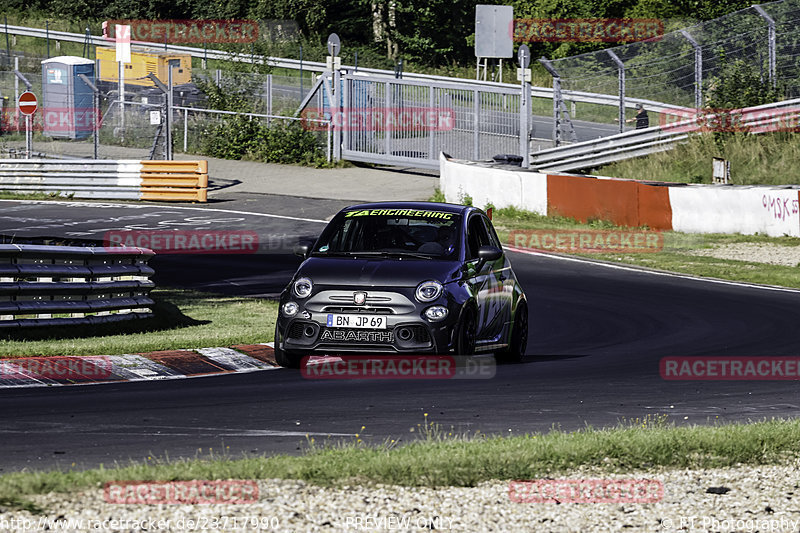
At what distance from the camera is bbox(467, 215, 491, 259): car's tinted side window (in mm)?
12172

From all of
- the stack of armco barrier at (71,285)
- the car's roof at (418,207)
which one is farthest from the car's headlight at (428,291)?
the stack of armco barrier at (71,285)

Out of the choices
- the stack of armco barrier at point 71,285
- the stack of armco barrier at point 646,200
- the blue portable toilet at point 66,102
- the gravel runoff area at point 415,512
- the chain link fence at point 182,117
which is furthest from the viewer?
the blue portable toilet at point 66,102

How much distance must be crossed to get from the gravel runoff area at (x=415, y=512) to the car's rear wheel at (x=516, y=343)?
221 inches

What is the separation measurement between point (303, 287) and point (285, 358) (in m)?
0.80

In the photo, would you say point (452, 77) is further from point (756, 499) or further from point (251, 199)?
point (756, 499)

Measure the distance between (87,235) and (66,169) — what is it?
30.7ft

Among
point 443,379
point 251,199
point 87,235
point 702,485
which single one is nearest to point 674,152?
point 251,199

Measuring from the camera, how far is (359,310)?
11.0 metres

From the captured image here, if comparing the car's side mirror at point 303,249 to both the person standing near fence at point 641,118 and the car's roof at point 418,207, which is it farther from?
the person standing near fence at point 641,118

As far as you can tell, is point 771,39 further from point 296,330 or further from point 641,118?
point 296,330

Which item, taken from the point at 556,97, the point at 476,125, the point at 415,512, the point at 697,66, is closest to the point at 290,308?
the point at 415,512

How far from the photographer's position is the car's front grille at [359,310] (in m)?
11.0

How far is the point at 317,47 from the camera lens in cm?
6188

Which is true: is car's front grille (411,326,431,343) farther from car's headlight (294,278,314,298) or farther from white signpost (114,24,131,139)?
white signpost (114,24,131,139)
